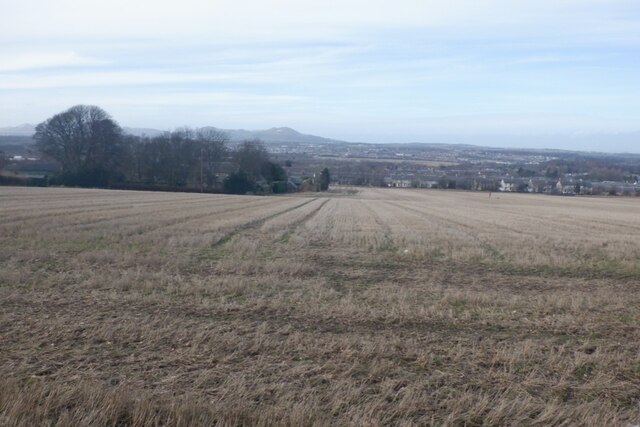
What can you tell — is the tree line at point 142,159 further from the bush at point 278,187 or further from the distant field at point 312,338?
the distant field at point 312,338

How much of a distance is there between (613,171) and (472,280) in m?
154

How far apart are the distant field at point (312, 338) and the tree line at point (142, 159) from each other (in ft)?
204

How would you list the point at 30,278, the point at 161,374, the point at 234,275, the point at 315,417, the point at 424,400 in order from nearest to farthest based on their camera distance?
the point at 315,417 → the point at 424,400 → the point at 161,374 → the point at 30,278 → the point at 234,275

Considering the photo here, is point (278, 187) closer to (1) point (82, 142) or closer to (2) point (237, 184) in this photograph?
(2) point (237, 184)

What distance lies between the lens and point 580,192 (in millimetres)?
103500

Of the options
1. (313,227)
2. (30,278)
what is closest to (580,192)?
(313,227)

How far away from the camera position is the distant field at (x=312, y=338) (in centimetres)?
573

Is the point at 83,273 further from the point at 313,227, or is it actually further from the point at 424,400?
the point at 313,227

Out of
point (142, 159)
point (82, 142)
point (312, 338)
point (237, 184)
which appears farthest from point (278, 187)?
point (312, 338)

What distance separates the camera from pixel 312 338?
314 inches

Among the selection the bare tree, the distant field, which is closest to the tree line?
the bare tree

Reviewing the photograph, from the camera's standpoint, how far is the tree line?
7394cm

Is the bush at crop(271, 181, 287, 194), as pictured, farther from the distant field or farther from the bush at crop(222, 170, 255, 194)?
the distant field

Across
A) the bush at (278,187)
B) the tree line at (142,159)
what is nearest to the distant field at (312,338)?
the tree line at (142,159)
